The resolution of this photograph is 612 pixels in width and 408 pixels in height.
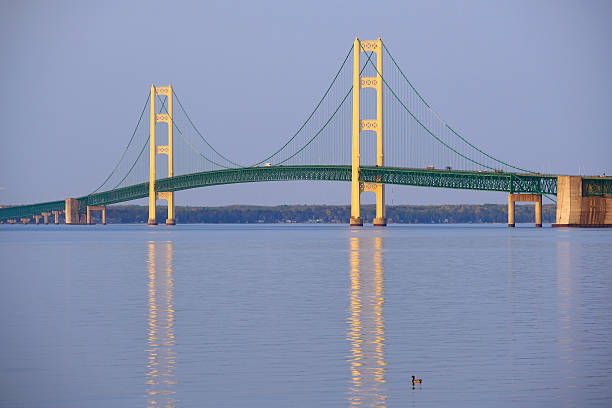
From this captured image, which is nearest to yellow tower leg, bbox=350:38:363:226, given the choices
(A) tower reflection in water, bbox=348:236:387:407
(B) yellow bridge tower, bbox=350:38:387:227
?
(B) yellow bridge tower, bbox=350:38:387:227

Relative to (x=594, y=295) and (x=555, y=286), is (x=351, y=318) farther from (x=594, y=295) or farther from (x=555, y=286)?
(x=555, y=286)

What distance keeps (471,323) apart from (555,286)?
9695 millimetres

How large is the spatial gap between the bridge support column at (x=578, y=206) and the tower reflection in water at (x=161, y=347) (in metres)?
84.7

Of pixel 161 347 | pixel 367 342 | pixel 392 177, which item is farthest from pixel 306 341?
pixel 392 177

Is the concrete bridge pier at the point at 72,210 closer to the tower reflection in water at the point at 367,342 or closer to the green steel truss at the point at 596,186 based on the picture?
the green steel truss at the point at 596,186

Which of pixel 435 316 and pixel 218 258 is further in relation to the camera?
pixel 218 258

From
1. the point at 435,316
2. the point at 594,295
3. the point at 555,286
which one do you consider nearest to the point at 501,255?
the point at 555,286

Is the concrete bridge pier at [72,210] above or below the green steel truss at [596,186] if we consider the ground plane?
below

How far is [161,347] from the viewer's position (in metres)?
14.8

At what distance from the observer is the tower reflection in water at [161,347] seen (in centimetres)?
1129

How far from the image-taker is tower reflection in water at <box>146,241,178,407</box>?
11289 millimetres

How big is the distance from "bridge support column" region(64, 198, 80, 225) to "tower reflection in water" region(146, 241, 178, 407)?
127 meters

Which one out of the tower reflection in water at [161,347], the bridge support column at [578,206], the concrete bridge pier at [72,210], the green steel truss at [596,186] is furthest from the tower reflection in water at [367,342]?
the concrete bridge pier at [72,210]

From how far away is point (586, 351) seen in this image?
1440 centimetres
